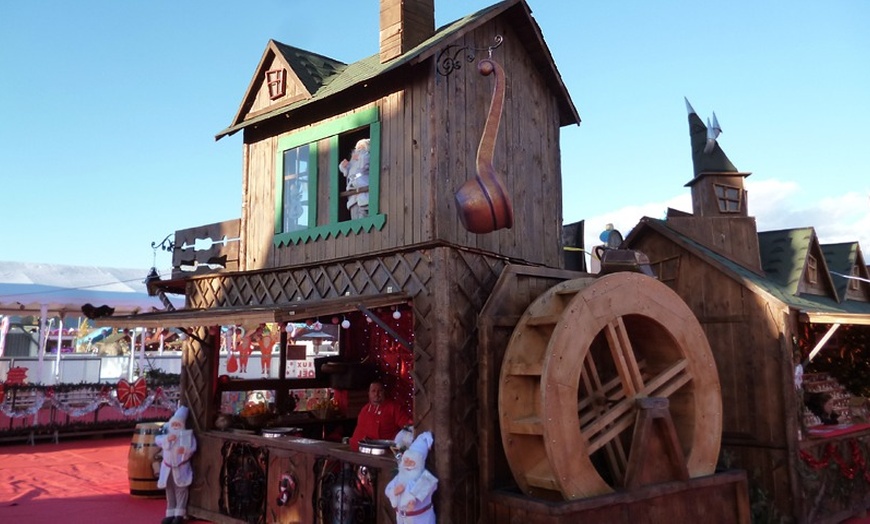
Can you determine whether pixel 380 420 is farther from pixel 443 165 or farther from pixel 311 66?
pixel 311 66

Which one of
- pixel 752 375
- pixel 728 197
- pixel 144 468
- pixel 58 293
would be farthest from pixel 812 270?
pixel 58 293

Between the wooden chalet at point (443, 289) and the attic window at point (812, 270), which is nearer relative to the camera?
the wooden chalet at point (443, 289)

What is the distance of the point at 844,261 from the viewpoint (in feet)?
37.6

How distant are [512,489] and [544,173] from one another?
4007 mm

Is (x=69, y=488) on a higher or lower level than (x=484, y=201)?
lower

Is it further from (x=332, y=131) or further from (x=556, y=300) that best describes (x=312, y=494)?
(x=332, y=131)

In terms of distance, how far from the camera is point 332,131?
7816 millimetres

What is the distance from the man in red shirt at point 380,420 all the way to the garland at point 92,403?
1003 cm

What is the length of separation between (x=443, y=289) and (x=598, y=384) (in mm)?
2195

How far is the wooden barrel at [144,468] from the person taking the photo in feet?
29.8

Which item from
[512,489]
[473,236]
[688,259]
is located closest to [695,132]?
[688,259]

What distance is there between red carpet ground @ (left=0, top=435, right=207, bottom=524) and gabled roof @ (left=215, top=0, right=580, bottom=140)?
5206 mm

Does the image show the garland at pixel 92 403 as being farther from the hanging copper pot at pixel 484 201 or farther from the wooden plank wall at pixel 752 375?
the wooden plank wall at pixel 752 375

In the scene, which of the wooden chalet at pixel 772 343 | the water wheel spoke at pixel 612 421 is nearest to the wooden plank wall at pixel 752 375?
the wooden chalet at pixel 772 343
